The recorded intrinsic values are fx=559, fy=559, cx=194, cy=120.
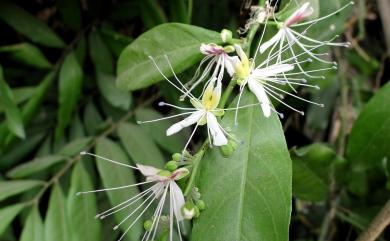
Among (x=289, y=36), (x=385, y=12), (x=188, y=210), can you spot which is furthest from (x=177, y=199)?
(x=385, y=12)

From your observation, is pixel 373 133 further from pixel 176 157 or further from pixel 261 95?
pixel 176 157

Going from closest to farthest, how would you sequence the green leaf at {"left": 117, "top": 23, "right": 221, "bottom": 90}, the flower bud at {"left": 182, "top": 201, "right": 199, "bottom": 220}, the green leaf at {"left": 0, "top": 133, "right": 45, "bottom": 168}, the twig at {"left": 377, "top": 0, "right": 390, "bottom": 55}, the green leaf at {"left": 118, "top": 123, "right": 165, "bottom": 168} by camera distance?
1. the flower bud at {"left": 182, "top": 201, "right": 199, "bottom": 220}
2. the green leaf at {"left": 117, "top": 23, "right": 221, "bottom": 90}
3. the green leaf at {"left": 118, "top": 123, "right": 165, "bottom": 168}
4. the green leaf at {"left": 0, "top": 133, "right": 45, "bottom": 168}
5. the twig at {"left": 377, "top": 0, "right": 390, "bottom": 55}

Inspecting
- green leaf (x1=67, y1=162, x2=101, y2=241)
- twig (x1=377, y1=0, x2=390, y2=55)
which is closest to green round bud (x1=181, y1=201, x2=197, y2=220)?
green leaf (x1=67, y1=162, x2=101, y2=241)

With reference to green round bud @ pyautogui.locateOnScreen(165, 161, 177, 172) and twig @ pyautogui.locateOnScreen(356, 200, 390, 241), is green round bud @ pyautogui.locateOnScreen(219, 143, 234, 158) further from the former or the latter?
twig @ pyautogui.locateOnScreen(356, 200, 390, 241)

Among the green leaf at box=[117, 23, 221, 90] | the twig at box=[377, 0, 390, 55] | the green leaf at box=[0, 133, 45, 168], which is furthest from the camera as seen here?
the twig at box=[377, 0, 390, 55]

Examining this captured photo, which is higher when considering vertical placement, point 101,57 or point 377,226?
point 101,57
